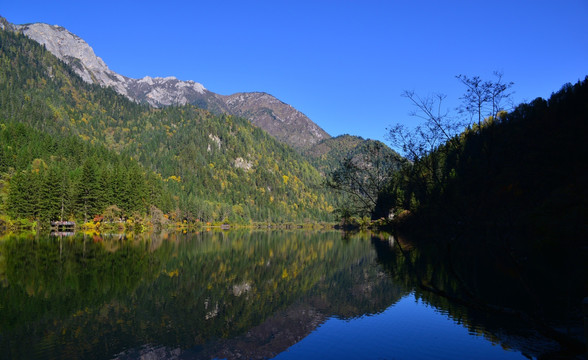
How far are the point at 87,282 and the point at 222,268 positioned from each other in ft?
53.3

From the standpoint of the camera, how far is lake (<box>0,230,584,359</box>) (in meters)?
18.1

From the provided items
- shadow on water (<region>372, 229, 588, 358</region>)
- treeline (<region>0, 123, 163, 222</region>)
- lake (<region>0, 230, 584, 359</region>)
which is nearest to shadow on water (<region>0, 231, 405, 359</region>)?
lake (<region>0, 230, 584, 359</region>)

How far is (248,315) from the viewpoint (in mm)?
26266

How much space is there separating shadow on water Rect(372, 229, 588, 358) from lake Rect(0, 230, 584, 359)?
17 centimetres

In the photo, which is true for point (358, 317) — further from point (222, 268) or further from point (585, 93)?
point (585, 93)

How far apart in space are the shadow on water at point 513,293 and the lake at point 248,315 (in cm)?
17

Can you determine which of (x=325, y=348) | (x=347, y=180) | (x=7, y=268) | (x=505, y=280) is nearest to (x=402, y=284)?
(x=505, y=280)

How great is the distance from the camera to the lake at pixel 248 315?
1806 cm

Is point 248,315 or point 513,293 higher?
point 513,293

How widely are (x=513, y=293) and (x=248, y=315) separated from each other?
19731 mm

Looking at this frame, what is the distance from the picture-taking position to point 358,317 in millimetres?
26078

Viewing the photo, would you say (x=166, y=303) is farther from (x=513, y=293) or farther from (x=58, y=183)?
(x=58, y=183)

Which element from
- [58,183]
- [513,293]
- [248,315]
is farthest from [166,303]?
[58,183]

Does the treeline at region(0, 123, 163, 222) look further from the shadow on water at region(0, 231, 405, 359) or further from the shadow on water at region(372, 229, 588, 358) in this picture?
the shadow on water at region(372, 229, 588, 358)
